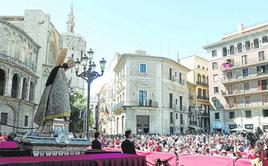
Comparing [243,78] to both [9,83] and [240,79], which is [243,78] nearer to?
[240,79]

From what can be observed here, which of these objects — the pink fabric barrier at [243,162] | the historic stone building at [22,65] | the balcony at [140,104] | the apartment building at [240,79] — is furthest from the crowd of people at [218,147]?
the apartment building at [240,79]

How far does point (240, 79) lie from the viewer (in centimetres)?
4497

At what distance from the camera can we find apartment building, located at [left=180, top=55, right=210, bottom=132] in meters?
52.3

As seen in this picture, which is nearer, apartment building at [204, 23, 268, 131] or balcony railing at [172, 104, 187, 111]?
apartment building at [204, 23, 268, 131]

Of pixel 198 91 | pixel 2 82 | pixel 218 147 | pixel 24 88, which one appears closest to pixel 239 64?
pixel 198 91

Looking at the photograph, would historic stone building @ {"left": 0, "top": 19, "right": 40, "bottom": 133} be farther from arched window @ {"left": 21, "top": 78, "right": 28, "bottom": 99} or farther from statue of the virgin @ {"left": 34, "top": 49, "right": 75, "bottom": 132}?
statue of the virgin @ {"left": 34, "top": 49, "right": 75, "bottom": 132}

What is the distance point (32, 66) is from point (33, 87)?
2.88 metres

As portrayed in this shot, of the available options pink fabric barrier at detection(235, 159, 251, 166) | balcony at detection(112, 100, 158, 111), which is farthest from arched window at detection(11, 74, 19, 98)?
pink fabric barrier at detection(235, 159, 251, 166)

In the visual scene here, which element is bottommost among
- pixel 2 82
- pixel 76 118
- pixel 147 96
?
pixel 76 118

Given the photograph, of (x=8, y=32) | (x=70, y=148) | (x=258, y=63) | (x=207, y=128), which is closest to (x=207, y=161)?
(x=70, y=148)

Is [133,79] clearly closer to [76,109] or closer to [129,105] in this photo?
[129,105]

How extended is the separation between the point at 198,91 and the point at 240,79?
477 inches

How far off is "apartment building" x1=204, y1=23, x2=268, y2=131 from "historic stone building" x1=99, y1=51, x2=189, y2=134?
8.22 m

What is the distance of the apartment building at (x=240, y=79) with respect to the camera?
4316cm
